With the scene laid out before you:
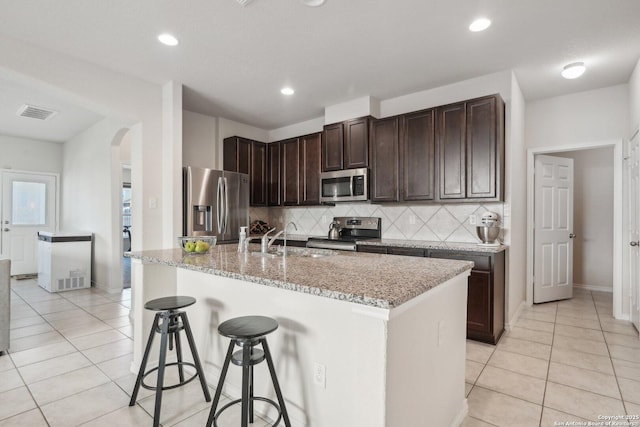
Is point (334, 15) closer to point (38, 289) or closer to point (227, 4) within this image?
point (227, 4)

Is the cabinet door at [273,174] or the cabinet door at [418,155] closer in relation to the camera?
the cabinet door at [418,155]

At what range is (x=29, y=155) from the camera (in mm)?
6273

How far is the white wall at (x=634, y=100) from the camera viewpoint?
3.19 meters

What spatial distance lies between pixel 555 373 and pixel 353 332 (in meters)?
1.99

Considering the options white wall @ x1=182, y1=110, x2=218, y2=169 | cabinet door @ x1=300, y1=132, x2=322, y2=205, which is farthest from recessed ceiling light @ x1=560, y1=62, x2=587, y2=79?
white wall @ x1=182, y1=110, x2=218, y2=169

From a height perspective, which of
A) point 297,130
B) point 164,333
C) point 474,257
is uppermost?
point 297,130

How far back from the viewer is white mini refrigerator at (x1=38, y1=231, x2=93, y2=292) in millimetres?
5000

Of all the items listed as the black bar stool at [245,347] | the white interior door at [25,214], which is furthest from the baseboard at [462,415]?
the white interior door at [25,214]

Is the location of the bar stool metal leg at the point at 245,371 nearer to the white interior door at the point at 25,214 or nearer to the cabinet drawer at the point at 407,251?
the cabinet drawer at the point at 407,251

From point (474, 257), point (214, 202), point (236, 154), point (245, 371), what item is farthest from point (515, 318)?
point (236, 154)

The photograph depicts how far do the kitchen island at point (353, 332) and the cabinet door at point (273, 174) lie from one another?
9.81 ft

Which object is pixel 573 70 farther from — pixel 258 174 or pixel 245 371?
pixel 258 174

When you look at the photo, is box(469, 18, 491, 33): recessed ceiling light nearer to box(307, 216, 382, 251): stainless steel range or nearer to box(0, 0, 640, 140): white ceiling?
box(0, 0, 640, 140): white ceiling

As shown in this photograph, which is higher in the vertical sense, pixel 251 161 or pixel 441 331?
pixel 251 161
